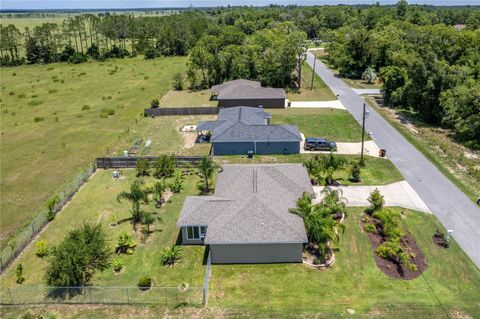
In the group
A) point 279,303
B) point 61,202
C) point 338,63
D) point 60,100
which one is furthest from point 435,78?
point 60,100

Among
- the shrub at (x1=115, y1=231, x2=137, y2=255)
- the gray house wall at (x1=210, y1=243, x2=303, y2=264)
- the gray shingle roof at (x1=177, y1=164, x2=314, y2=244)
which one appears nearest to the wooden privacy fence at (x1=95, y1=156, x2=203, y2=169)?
the gray shingle roof at (x1=177, y1=164, x2=314, y2=244)

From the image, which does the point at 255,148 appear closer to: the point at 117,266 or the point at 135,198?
the point at 135,198

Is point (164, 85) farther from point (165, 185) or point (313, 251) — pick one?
point (313, 251)

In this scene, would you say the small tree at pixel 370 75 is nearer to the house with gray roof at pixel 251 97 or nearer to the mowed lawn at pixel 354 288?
the house with gray roof at pixel 251 97

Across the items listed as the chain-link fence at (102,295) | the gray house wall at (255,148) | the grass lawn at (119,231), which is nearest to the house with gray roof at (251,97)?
the gray house wall at (255,148)

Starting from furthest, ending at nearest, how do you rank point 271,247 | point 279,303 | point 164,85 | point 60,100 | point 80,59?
point 80,59 → point 164,85 → point 60,100 → point 271,247 → point 279,303
